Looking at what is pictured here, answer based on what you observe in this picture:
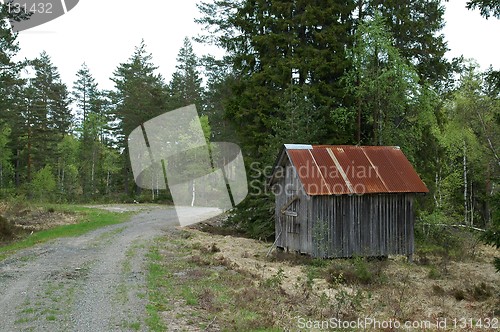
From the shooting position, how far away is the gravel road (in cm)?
946

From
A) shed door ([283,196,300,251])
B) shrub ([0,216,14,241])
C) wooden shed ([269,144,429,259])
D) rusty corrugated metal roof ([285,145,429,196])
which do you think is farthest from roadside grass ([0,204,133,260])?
rusty corrugated metal roof ([285,145,429,196])

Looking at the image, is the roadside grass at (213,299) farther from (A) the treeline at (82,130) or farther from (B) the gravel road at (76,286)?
(A) the treeline at (82,130)

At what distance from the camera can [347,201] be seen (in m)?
19.1

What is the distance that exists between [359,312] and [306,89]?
1591 cm

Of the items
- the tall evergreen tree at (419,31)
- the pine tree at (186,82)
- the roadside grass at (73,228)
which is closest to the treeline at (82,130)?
the pine tree at (186,82)

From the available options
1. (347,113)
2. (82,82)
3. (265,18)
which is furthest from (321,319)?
(82,82)

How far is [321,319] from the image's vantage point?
33.6 ft

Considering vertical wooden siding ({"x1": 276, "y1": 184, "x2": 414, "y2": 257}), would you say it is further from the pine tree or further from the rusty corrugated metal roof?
the pine tree

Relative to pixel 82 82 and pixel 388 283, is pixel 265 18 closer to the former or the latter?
pixel 388 283

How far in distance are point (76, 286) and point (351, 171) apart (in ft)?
38.1

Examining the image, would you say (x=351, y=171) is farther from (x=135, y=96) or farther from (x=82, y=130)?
(x=82, y=130)

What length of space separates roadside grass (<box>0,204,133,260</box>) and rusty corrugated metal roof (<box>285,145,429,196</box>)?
1211cm

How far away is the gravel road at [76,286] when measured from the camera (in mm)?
9461

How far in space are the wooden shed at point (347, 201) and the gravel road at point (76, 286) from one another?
6640 millimetres
